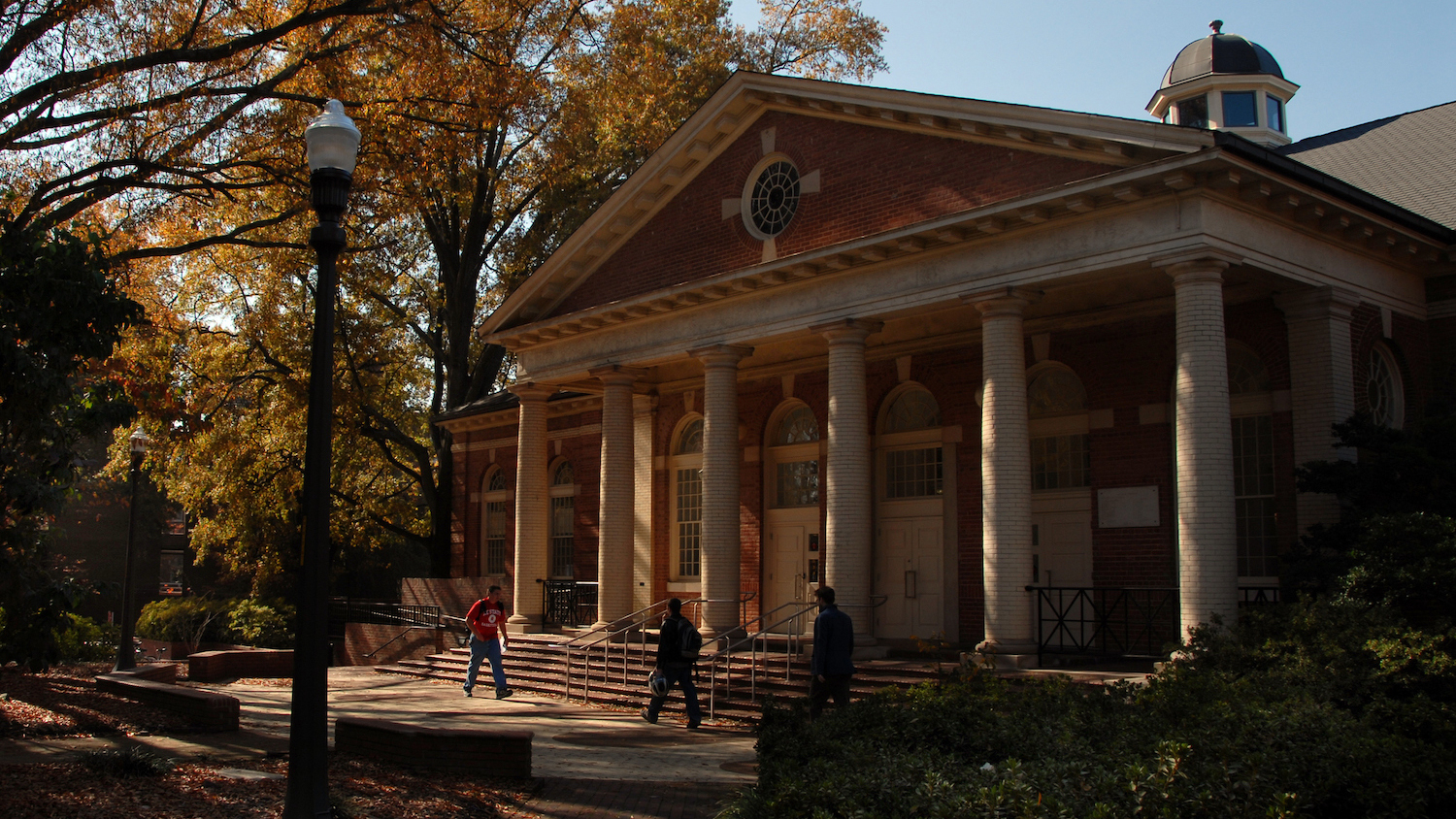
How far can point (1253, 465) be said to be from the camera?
53.4ft

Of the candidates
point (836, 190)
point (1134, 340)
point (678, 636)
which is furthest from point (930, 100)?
point (678, 636)

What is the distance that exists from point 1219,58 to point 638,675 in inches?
770

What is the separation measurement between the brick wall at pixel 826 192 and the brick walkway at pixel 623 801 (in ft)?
29.4

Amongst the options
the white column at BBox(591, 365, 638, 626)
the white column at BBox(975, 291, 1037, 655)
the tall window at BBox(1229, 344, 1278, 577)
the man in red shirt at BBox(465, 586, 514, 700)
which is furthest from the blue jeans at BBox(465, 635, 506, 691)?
the tall window at BBox(1229, 344, 1278, 577)

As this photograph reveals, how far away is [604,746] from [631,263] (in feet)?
34.9

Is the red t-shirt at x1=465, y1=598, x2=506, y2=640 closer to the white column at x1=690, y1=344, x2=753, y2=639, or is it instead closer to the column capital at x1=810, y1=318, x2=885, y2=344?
the white column at x1=690, y1=344, x2=753, y2=639

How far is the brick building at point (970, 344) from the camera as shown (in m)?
14.3

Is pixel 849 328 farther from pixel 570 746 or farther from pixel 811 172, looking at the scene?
pixel 570 746

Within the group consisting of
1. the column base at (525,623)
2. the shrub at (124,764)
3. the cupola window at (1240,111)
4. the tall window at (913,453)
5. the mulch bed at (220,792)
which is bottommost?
the mulch bed at (220,792)

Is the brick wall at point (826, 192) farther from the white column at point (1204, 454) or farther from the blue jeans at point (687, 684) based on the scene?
the blue jeans at point (687, 684)

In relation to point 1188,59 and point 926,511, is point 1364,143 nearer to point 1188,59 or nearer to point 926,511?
point 1188,59

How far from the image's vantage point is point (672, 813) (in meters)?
9.46

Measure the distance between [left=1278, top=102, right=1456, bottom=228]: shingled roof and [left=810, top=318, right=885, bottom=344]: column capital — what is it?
8037 millimetres

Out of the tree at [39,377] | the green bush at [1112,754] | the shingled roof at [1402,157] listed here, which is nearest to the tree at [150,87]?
the tree at [39,377]
